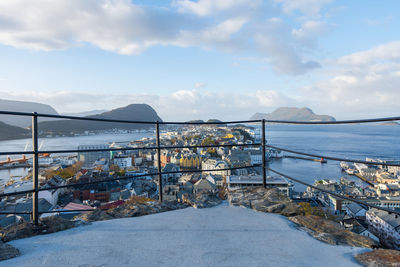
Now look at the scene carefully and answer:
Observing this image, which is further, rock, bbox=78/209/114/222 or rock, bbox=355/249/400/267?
rock, bbox=78/209/114/222

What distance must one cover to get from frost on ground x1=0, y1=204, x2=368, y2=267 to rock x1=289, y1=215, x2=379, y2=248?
0.31 feet

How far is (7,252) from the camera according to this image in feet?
4.52

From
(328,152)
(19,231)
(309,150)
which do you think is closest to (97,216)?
(19,231)

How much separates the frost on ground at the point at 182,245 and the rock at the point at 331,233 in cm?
9

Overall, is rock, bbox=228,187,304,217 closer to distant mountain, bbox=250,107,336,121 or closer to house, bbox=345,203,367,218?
house, bbox=345,203,367,218

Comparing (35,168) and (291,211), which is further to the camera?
(291,211)

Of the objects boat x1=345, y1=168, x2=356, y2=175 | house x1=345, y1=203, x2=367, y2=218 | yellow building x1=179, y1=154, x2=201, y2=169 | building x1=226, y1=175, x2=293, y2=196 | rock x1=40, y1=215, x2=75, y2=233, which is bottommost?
boat x1=345, y1=168, x2=356, y2=175

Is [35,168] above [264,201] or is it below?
above

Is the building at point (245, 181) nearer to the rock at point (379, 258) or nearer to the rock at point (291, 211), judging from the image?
the rock at point (291, 211)

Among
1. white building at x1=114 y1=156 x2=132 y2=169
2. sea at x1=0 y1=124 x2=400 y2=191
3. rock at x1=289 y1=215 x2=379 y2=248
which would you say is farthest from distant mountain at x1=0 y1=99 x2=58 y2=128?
rock at x1=289 y1=215 x2=379 y2=248

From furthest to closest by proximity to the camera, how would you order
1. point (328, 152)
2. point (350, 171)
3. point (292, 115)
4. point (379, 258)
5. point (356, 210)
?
point (292, 115) → point (328, 152) → point (350, 171) → point (356, 210) → point (379, 258)

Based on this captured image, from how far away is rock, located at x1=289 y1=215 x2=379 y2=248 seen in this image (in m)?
1.62

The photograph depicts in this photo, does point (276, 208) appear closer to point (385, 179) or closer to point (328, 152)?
point (385, 179)

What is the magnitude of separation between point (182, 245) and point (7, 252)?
1045 mm
